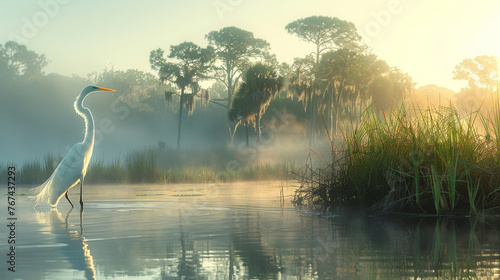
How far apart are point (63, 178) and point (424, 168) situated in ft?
19.8

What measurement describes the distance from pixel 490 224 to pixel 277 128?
4496cm

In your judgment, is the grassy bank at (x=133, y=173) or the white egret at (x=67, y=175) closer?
the white egret at (x=67, y=175)

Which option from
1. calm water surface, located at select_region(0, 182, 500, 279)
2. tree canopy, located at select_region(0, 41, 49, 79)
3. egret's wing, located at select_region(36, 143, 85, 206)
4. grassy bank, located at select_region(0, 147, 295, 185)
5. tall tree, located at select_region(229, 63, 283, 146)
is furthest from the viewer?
tree canopy, located at select_region(0, 41, 49, 79)

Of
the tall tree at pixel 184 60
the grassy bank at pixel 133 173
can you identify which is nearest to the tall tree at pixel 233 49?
the tall tree at pixel 184 60

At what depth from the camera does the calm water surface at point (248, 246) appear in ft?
14.7

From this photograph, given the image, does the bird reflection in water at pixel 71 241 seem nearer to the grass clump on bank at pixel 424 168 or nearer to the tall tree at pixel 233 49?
the grass clump on bank at pixel 424 168

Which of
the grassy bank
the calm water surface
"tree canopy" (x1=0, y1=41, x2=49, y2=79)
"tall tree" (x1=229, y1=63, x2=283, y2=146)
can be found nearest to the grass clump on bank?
the calm water surface

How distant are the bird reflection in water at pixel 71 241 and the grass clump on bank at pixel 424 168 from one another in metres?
3.98

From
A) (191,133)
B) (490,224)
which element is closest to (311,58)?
(191,133)

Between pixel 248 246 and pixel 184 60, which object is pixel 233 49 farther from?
pixel 248 246

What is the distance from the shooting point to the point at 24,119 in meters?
64.1

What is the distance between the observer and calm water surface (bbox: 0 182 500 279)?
447cm

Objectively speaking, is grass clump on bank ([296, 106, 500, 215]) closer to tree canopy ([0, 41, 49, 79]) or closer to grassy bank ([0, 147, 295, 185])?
grassy bank ([0, 147, 295, 185])

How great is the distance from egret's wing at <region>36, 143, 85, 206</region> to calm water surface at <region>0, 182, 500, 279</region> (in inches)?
61.3
